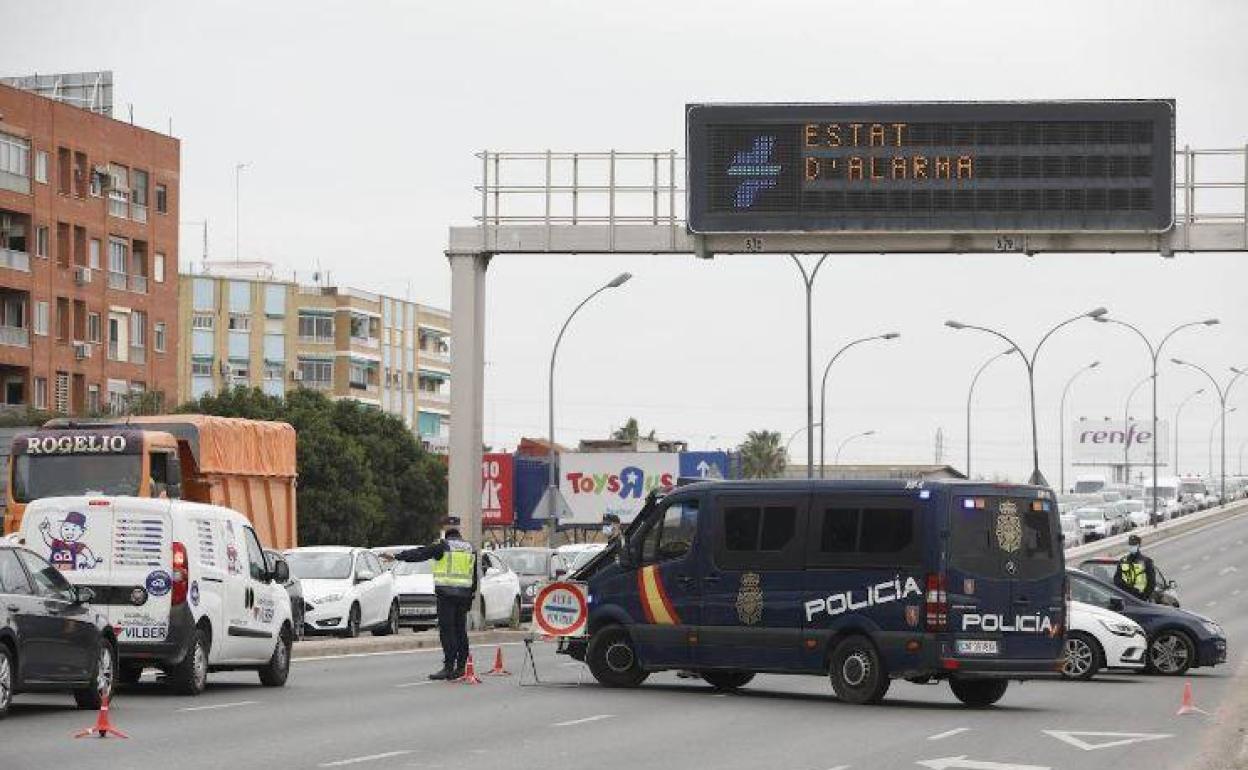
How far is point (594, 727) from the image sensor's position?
65.4 feet

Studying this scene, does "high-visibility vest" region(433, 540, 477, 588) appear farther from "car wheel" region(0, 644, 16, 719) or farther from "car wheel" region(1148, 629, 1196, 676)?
"car wheel" region(1148, 629, 1196, 676)

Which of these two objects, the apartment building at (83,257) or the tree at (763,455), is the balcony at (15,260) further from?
the tree at (763,455)

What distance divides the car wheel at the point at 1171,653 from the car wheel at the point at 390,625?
45.5ft

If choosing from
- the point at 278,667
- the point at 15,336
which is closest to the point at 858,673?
the point at 278,667

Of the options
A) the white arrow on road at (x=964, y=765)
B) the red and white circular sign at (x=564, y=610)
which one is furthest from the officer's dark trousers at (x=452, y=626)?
the white arrow on road at (x=964, y=765)

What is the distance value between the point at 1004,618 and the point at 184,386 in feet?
341

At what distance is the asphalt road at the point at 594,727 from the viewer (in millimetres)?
16672

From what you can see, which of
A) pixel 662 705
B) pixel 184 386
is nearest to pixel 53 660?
pixel 662 705

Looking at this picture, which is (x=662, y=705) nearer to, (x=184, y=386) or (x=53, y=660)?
(x=53, y=660)

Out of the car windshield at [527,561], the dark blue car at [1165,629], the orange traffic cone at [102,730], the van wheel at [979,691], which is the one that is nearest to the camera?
the orange traffic cone at [102,730]

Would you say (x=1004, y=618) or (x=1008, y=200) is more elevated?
(x=1008, y=200)

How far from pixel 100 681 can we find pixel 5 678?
174 cm

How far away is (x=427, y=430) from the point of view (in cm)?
14550

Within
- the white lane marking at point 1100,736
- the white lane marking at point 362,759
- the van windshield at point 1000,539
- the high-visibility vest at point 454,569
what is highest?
the van windshield at point 1000,539
